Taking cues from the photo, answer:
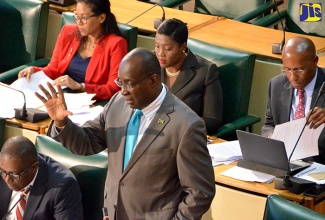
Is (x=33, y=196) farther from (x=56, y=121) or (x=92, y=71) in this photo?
(x=92, y=71)

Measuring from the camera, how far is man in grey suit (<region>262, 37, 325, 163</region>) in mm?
4633

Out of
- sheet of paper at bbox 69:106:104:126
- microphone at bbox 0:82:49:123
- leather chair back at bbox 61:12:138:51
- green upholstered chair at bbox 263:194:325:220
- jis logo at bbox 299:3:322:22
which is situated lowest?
microphone at bbox 0:82:49:123

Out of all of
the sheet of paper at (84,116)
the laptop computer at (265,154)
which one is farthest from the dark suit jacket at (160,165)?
the sheet of paper at (84,116)

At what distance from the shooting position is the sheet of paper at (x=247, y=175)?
178 inches

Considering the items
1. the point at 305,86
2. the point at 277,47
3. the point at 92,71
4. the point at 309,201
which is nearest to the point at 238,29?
the point at 277,47

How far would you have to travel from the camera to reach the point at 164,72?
5324mm

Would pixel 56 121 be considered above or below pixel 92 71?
above

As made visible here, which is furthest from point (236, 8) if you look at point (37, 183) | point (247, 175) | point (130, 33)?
point (37, 183)

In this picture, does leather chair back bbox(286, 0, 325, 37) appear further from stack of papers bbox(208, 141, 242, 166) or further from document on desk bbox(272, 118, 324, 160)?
document on desk bbox(272, 118, 324, 160)

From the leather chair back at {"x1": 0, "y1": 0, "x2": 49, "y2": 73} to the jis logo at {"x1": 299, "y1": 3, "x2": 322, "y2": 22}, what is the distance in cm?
187

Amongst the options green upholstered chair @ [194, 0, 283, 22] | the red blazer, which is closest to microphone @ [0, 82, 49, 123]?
the red blazer

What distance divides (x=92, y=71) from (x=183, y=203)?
7.57 feet

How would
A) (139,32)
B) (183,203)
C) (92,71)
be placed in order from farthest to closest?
(139,32) → (92,71) → (183,203)

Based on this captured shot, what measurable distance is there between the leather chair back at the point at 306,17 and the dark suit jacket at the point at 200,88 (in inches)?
61.4
